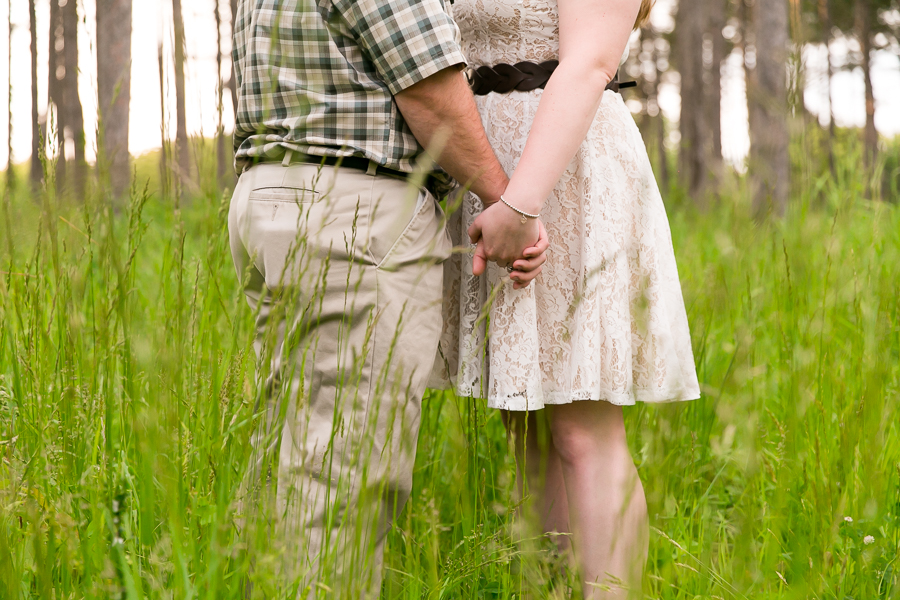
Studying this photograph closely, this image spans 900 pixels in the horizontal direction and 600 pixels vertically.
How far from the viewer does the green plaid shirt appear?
43.1 inches

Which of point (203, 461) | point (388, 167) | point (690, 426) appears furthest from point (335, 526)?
point (690, 426)

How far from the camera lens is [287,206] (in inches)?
44.8

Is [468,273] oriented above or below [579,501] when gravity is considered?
above

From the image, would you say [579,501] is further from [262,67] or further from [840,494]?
[262,67]

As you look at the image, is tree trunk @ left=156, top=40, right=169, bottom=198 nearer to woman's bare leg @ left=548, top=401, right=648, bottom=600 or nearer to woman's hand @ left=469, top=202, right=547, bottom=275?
woman's hand @ left=469, top=202, right=547, bottom=275

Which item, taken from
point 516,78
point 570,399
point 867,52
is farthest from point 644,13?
point 867,52

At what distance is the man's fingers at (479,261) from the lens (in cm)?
127

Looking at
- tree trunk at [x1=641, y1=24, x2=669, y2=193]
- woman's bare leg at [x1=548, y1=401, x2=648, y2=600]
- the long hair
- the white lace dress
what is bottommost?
woman's bare leg at [x1=548, y1=401, x2=648, y2=600]

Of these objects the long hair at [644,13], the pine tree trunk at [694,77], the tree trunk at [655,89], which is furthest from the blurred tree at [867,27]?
the long hair at [644,13]

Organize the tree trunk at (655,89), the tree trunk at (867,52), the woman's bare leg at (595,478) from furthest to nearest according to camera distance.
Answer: the tree trunk at (655,89) < the tree trunk at (867,52) < the woman's bare leg at (595,478)

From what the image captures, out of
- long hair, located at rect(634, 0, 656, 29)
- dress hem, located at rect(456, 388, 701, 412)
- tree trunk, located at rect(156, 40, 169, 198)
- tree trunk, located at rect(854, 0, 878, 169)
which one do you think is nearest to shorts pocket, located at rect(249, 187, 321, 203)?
tree trunk, located at rect(156, 40, 169, 198)

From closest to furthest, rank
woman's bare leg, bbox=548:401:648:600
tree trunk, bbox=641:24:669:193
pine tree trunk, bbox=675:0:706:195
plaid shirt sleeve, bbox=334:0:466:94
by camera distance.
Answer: plaid shirt sleeve, bbox=334:0:466:94 < woman's bare leg, bbox=548:401:648:600 < pine tree trunk, bbox=675:0:706:195 < tree trunk, bbox=641:24:669:193

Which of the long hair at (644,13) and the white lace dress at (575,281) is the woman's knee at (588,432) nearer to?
the white lace dress at (575,281)

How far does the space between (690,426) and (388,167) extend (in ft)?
4.33
